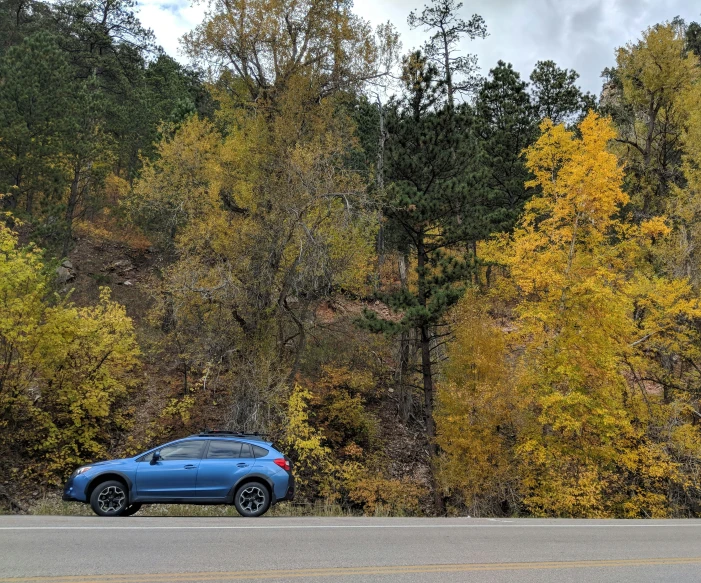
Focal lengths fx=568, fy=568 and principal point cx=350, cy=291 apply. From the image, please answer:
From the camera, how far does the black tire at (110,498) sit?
10.8 m

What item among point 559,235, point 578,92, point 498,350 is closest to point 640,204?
point 578,92

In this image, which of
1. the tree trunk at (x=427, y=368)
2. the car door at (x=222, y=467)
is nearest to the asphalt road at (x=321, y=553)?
the car door at (x=222, y=467)

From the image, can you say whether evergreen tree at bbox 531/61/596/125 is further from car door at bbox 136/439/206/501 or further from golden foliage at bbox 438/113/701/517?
car door at bbox 136/439/206/501

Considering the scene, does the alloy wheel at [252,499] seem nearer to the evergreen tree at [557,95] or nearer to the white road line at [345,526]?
the white road line at [345,526]

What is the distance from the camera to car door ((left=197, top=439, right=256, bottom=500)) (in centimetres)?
1127

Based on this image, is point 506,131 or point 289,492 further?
point 506,131

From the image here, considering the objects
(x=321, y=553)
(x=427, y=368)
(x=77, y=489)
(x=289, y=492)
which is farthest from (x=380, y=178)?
(x=321, y=553)

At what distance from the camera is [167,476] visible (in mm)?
11172

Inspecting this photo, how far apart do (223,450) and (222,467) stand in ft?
1.23

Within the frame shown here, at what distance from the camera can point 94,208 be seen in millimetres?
32125

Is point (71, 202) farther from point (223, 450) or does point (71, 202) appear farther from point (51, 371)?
point (223, 450)

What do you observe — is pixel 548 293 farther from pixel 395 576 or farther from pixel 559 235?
pixel 395 576

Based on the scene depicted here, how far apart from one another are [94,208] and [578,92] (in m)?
26.6

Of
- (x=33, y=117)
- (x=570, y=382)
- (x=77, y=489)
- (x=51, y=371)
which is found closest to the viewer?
(x=77, y=489)
